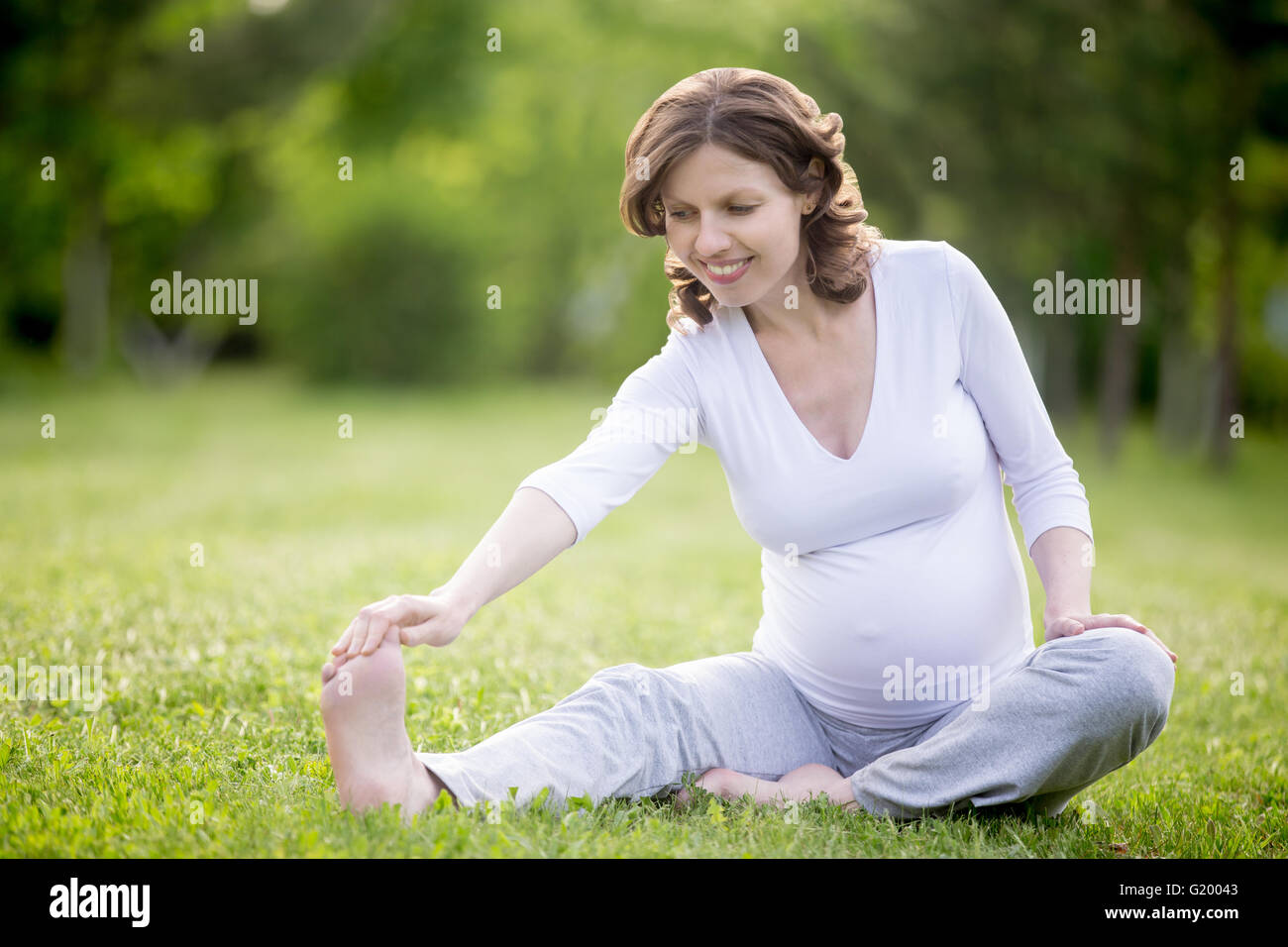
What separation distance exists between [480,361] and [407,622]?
817 inches

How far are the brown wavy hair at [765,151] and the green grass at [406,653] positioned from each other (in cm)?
148

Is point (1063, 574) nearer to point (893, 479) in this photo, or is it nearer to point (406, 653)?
point (893, 479)

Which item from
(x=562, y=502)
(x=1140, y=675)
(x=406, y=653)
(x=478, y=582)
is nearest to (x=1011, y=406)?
(x=1140, y=675)

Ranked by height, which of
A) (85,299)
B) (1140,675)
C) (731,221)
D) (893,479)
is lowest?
(1140,675)

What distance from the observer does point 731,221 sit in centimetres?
287

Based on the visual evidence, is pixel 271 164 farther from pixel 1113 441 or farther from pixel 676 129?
pixel 676 129

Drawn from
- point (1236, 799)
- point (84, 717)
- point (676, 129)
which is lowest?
point (1236, 799)

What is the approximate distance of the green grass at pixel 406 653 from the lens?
274cm

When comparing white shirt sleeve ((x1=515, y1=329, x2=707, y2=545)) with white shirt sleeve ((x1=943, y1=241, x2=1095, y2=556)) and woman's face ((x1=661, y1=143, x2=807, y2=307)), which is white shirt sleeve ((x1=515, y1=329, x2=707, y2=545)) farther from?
white shirt sleeve ((x1=943, y1=241, x2=1095, y2=556))

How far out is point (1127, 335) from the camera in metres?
18.1

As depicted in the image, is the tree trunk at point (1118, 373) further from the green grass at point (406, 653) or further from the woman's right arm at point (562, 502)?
the woman's right arm at point (562, 502)

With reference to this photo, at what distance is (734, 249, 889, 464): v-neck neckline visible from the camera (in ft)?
9.66
